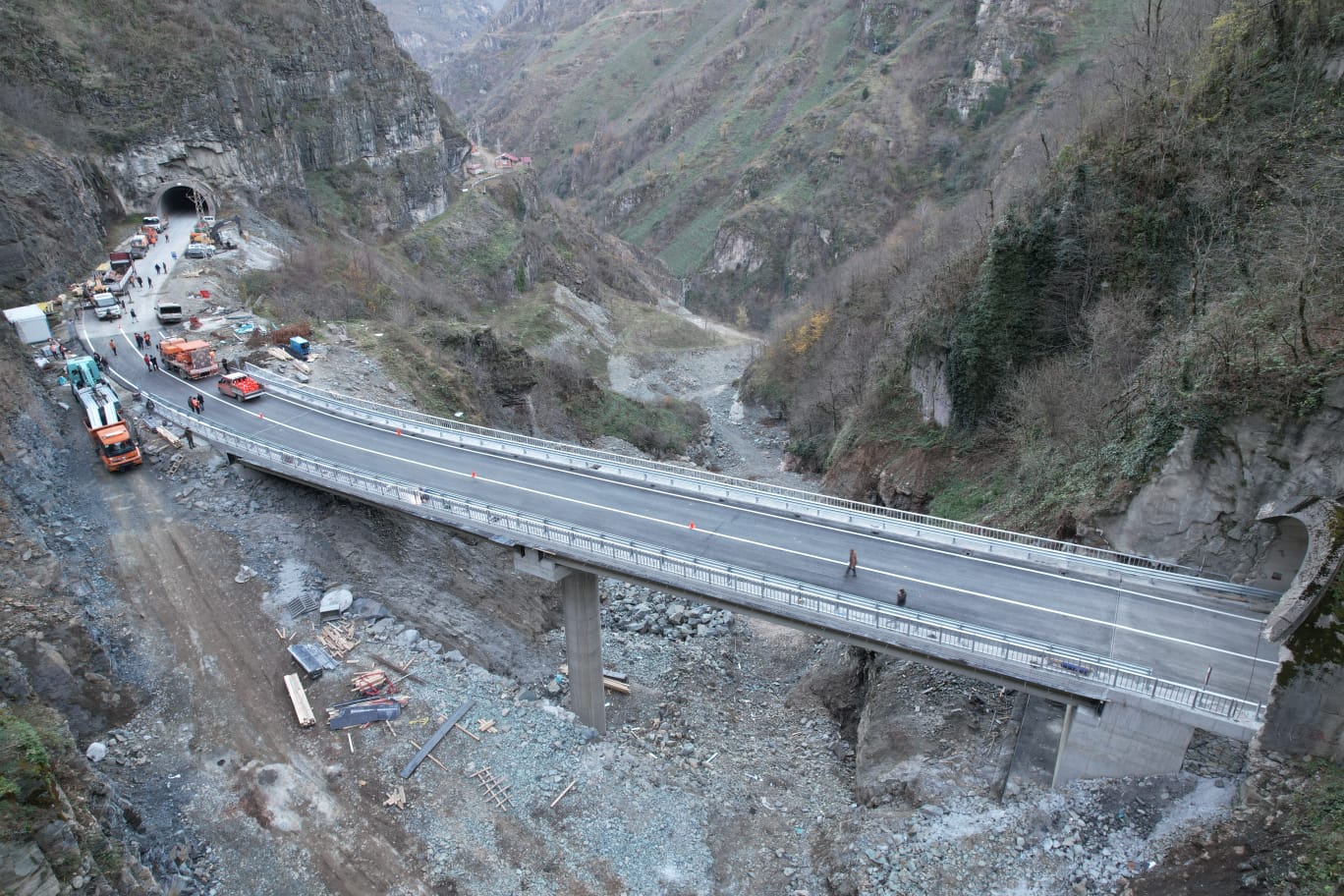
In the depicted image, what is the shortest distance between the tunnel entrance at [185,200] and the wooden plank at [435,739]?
5993cm

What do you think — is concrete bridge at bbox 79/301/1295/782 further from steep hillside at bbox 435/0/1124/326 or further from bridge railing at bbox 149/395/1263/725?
steep hillside at bbox 435/0/1124/326

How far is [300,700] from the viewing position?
2286 centimetres

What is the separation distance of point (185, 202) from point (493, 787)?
226 feet

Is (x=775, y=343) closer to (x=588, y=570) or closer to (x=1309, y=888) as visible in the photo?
(x=588, y=570)

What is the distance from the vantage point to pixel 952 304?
38.4m

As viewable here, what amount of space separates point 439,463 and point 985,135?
368ft

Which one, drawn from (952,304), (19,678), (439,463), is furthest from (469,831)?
(952,304)

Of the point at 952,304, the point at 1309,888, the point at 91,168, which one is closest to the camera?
the point at 1309,888

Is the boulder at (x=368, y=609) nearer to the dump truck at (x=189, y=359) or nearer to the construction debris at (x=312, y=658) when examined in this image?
the construction debris at (x=312, y=658)

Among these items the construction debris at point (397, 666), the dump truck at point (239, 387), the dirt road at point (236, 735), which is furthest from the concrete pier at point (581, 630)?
the dump truck at point (239, 387)

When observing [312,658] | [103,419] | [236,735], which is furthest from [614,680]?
[103,419]

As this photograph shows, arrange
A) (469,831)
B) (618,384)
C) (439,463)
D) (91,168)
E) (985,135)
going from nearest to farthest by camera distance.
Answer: (469,831), (439,463), (91,168), (618,384), (985,135)

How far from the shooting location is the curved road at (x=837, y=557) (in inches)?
789

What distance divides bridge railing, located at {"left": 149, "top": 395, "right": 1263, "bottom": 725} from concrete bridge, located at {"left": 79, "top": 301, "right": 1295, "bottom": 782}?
0.17 ft
